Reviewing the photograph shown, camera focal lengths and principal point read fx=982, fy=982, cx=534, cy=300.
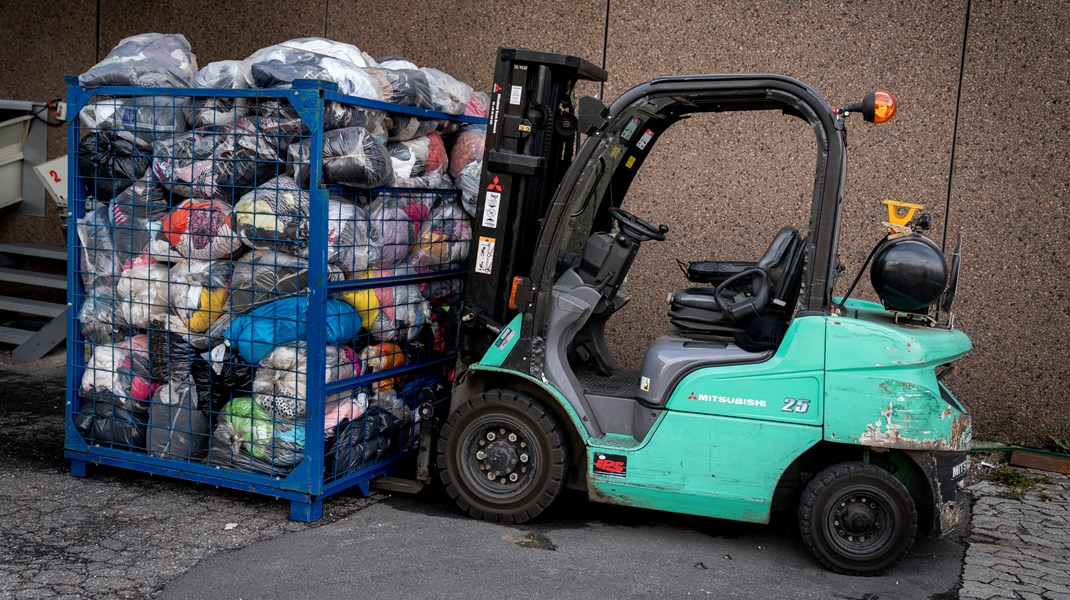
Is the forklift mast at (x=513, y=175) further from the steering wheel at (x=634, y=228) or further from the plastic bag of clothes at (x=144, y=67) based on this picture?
the plastic bag of clothes at (x=144, y=67)

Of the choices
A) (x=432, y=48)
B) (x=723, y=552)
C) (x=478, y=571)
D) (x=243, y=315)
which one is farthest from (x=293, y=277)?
(x=432, y=48)

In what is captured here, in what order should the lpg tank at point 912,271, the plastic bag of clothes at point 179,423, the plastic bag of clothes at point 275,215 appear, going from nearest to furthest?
the lpg tank at point 912,271, the plastic bag of clothes at point 275,215, the plastic bag of clothes at point 179,423

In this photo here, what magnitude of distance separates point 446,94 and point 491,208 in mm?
951

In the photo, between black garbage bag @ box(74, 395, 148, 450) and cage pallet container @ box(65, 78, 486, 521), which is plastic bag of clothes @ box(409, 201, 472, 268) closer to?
cage pallet container @ box(65, 78, 486, 521)

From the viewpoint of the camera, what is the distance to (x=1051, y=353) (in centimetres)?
666

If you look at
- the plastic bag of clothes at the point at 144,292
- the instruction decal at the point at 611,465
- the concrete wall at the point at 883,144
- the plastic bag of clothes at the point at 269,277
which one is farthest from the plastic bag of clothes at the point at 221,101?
the concrete wall at the point at 883,144

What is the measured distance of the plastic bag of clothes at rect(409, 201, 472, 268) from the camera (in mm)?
5594

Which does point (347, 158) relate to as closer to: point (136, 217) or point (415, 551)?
point (136, 217)

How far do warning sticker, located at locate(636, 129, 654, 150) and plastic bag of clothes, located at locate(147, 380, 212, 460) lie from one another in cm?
269

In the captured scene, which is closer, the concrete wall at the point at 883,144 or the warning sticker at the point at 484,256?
the warning sticker at the point at 484,256

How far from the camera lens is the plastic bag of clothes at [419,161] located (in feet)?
17.4

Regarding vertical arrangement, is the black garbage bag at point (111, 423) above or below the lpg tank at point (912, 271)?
below

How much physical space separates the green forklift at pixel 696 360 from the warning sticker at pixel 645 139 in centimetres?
1

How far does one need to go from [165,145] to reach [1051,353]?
5.77 m
